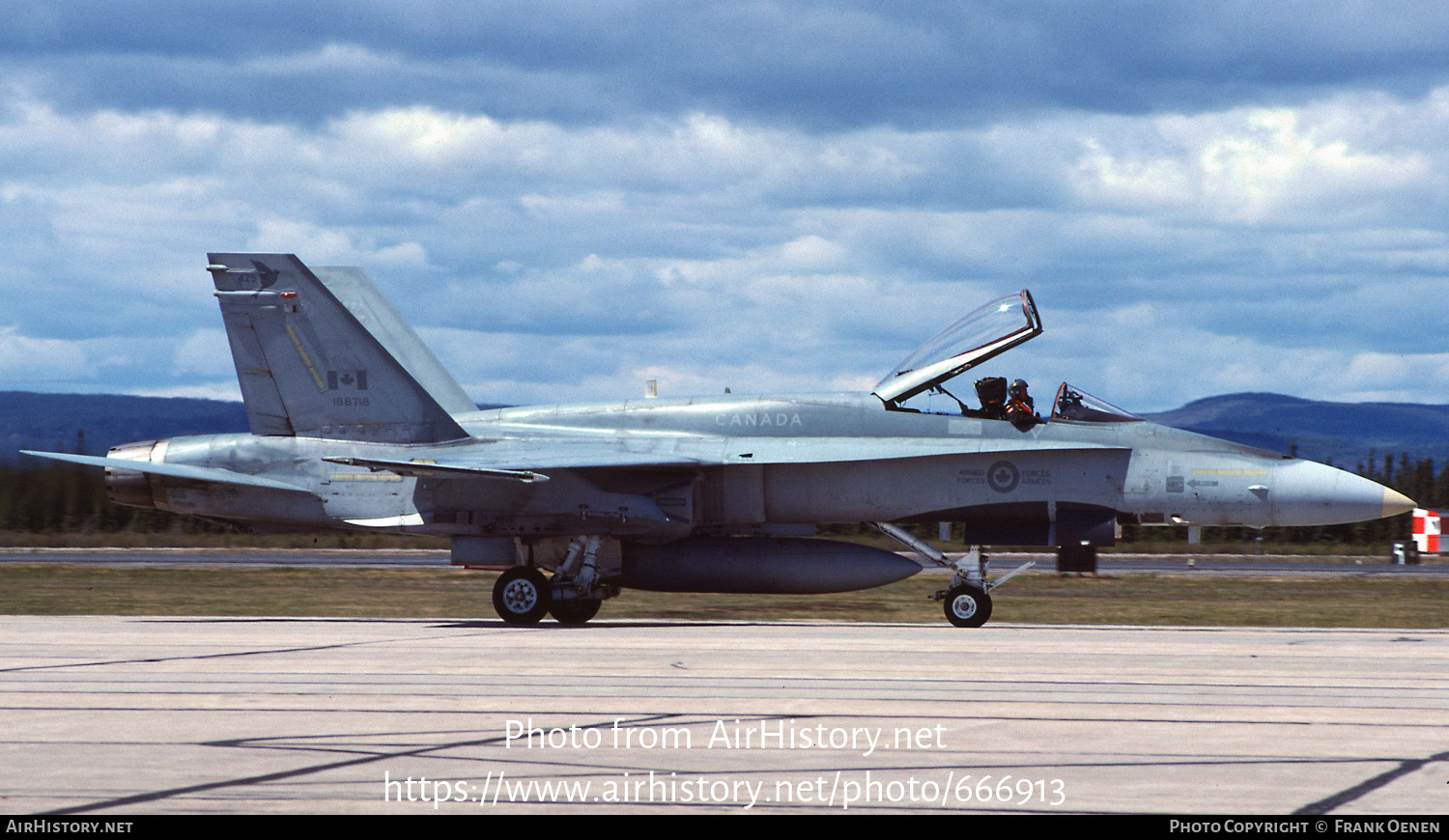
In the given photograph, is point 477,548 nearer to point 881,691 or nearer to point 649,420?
point 649,420

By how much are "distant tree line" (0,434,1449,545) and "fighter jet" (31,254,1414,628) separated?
1.55m

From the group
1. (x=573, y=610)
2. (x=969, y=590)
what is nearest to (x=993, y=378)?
(x=969, y=590)

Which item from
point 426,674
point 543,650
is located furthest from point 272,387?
point 426,674

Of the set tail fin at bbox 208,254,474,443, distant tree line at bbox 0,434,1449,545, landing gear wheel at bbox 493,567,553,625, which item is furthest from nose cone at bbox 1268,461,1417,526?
tail fin at bbox 208,254,474,443

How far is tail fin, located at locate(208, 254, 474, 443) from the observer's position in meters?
17.7

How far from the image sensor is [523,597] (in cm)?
1681

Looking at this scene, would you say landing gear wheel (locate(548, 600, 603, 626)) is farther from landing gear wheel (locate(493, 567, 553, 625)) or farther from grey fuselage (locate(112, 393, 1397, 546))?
grey fuselage (locate(112, 393, 1397, 546))

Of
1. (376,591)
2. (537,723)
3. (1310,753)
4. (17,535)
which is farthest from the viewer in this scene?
(17,535)

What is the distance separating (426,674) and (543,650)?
2.22 metres

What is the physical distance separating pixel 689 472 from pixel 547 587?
2.16 metres

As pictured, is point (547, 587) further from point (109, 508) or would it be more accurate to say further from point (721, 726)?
point (109, 508)

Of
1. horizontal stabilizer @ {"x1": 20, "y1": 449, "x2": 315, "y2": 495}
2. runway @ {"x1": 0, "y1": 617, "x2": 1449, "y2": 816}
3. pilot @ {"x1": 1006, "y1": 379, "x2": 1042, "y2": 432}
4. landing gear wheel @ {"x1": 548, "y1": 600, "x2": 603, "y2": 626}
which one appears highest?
pilot @ {"x1": 1006, "y1": 379, "x2": 1042, "y2": 432}
